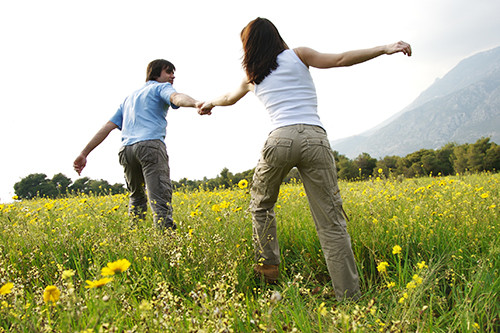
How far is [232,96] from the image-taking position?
300cm

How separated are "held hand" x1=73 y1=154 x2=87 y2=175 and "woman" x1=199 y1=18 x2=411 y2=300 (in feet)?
9.60

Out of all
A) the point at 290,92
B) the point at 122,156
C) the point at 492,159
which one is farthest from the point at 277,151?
the point at 492,159

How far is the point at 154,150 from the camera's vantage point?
3.97 metres

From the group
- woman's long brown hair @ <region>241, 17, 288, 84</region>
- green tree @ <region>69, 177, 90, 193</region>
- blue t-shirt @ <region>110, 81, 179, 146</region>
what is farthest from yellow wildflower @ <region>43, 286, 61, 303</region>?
green tree @ <region>69, 177, 90, 193</region>

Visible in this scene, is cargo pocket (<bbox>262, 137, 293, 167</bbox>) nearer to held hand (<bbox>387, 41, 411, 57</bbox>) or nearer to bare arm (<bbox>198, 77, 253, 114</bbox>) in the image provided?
bare arm (<bbox>198, 77, 253, 114</bbox>)

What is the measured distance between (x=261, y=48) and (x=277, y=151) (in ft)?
2.90

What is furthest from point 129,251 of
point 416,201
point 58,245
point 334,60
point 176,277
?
point 416,201

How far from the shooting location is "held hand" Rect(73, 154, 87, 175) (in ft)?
14.5

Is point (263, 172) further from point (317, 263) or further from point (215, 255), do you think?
point (317, 263)

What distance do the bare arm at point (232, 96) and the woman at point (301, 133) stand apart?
0.38ft

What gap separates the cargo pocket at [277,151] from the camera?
247 cm

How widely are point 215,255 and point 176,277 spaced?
1.42 feet

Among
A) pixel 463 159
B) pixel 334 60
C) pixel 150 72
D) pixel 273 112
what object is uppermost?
pixel 150 72

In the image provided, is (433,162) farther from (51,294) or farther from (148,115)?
(51,294)
